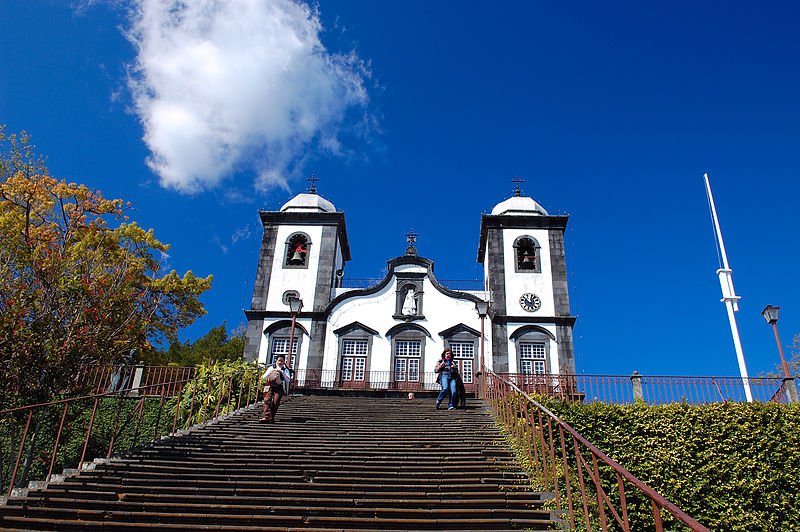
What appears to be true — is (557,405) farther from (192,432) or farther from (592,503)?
(192,432)

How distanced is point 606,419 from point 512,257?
41.3 feet

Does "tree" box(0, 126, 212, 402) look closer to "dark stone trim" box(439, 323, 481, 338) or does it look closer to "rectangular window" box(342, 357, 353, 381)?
"rectangular window" box(342, 357, 353, 381)

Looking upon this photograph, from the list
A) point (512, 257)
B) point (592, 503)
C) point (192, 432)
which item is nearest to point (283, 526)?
point (592, 503)

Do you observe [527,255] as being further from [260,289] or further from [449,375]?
[449,375]

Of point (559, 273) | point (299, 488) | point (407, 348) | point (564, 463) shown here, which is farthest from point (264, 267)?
point (564, 463)

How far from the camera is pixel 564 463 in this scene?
19.6ft

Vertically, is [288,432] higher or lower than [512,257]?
lower

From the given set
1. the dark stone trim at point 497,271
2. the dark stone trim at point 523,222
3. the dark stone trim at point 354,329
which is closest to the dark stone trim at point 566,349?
the dark stone trim at point 497,271

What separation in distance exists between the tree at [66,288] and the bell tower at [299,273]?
2755mm

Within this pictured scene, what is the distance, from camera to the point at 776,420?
11.3 m

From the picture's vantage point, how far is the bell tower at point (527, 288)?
21062 millimetres

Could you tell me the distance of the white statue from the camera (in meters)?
22.3

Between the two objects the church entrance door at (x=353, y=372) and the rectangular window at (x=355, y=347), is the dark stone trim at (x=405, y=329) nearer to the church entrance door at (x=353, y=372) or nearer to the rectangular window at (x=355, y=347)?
the rectangular window at (x=355, y=347)

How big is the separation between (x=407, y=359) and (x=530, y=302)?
17.7ft
